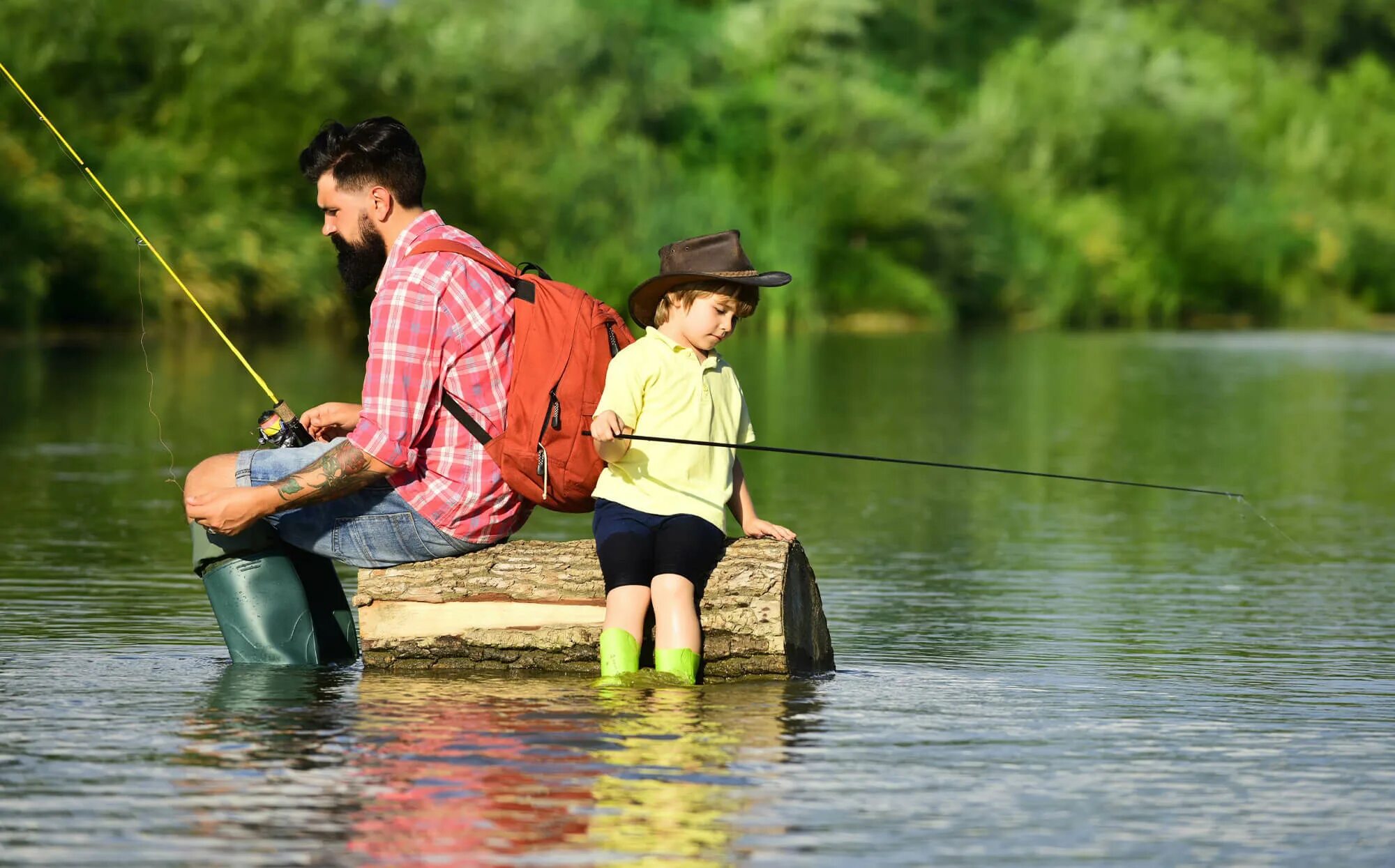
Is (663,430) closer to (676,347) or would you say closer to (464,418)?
(676,347)

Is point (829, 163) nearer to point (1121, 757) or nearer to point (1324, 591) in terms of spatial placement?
point (1324, 591)

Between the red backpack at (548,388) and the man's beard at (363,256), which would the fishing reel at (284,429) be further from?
the red backpack at (548,388)

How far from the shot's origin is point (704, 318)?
→ 6.50m

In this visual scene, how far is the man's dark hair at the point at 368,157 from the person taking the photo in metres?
6.41

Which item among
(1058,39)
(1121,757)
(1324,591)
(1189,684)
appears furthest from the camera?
(1058,39)

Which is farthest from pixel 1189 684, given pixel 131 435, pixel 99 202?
pixel 99 202

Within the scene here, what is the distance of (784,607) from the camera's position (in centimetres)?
658

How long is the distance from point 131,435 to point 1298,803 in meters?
12.8

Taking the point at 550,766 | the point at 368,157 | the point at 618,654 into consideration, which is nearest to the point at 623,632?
the point at 618,654

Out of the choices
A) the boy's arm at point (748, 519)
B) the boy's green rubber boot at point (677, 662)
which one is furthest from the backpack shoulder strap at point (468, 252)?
the boy's green rubber boot at point (677, 662)

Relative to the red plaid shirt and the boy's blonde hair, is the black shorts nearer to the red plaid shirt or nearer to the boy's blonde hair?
the red plaid shirt

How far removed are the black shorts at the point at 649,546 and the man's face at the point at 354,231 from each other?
91 cm

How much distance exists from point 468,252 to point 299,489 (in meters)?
0.74

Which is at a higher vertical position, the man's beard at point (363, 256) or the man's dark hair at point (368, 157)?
the man's dark hair at point (368, 157)
